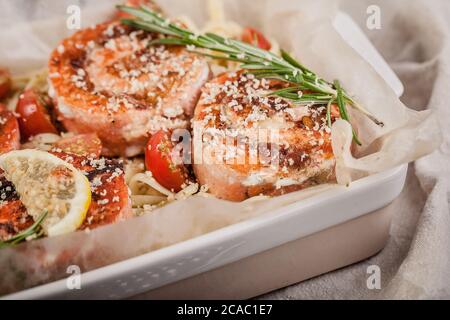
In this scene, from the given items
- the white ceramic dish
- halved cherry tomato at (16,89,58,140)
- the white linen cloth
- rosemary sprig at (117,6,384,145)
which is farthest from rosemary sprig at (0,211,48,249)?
rosemary sprig at (117,6,384,145)

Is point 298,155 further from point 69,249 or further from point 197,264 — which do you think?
point 69,249

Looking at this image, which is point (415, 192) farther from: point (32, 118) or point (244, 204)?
point (32, 118)

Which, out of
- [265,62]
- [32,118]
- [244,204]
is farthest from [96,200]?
[265,62]

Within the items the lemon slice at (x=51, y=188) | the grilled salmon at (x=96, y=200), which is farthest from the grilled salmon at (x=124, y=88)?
the lemon slice at (x=51, y=188)

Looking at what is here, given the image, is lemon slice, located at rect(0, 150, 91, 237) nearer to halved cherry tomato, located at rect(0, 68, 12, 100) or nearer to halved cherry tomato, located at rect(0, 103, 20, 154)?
halved cherry tomato, located at rect(0, 103, 20, 154)

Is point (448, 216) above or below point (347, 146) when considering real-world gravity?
below
